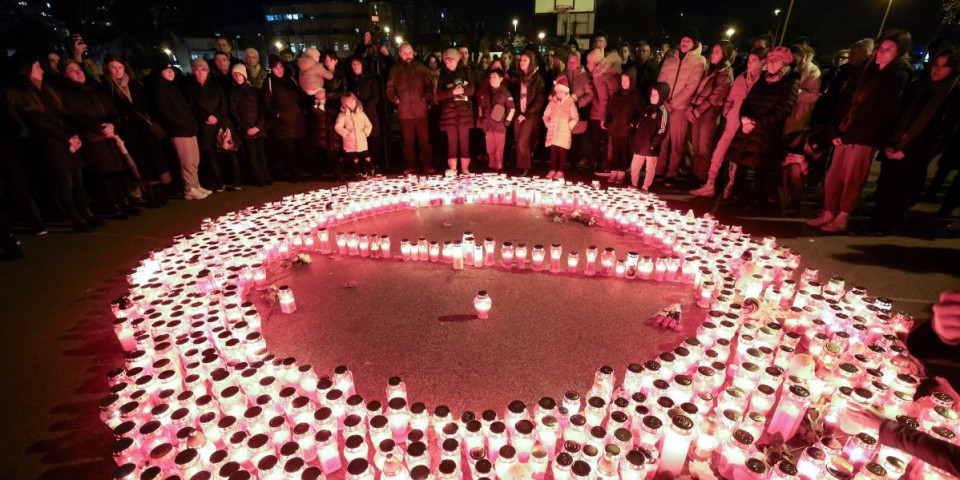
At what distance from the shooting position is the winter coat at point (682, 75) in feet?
20.8

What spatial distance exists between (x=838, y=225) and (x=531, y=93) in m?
4.55

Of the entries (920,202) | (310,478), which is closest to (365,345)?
(310,478)

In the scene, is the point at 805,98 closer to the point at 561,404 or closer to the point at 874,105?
the point at 874,105

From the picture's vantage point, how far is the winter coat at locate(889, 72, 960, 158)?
14.4ft

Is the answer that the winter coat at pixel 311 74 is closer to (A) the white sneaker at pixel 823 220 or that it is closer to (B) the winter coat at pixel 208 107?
(B) the winter coat at pixel 208 107

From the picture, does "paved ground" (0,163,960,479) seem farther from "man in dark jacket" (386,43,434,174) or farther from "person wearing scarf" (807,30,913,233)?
"man in dark jacket" (386,43,434,174)

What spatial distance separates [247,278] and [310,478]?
2573mm

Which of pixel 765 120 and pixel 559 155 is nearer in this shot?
pixel 765 120

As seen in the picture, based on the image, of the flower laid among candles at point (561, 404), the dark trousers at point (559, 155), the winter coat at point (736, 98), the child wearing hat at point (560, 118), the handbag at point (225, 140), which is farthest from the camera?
the dark trousers at point (559, 155)

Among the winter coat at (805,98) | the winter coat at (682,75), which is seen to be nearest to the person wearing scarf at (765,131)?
the winter coat at (805,98)

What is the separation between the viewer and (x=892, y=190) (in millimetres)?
4914

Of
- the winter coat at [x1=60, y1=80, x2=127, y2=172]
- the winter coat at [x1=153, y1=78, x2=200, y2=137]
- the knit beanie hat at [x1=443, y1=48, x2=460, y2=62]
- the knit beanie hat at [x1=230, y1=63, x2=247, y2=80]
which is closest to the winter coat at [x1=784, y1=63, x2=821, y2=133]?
the knit beanie hat at [x1=443, y1=48, x2=460, y2=62]

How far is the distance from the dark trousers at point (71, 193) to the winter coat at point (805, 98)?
9.03m

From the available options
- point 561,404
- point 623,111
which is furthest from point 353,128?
point 561,404
